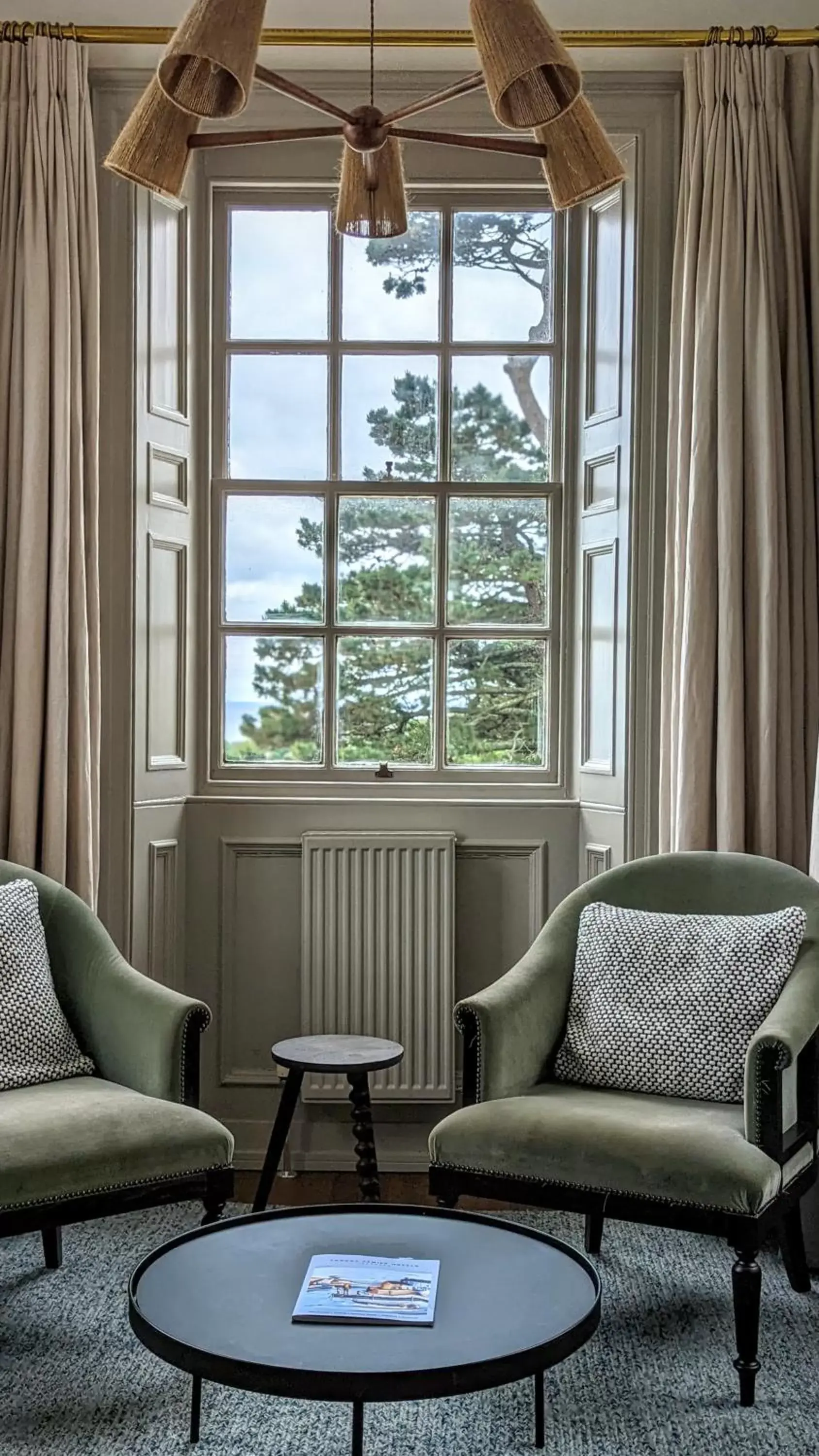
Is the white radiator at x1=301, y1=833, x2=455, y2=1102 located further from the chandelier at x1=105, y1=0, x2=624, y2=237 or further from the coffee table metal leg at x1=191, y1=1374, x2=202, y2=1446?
the chandelier at x1=105, y1=0, x2=624, y2=237

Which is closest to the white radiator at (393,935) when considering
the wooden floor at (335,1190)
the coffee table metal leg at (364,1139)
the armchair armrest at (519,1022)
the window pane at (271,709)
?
the wooden floor at (335,1190)

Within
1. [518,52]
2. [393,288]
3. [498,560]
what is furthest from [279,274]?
[518,52]

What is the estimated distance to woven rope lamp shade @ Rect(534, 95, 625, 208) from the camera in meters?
1.72

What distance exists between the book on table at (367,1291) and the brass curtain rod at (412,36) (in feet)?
9.09

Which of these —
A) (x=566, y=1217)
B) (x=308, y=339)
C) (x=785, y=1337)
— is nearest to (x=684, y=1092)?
(x=785, y=1337)

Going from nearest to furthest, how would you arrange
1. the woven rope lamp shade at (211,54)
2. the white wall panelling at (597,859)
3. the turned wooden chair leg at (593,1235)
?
the woven rope lamp shade at (211,54)
the turned wooden chair leg at (593,1235)
the white wall panelling at (597,859)

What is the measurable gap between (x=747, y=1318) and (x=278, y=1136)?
3.99 ft

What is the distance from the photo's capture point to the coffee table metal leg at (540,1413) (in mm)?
2166

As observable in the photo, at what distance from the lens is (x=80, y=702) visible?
3354mm

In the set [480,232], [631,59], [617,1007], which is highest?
[631,59]

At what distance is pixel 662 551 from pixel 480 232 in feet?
3.51

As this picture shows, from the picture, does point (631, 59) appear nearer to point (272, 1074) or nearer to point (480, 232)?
point (480, 232)

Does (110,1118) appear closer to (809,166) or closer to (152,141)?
(152,141)

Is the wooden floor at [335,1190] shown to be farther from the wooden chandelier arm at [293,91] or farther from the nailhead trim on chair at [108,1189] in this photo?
the wooden chandelier arm at [293,91]
